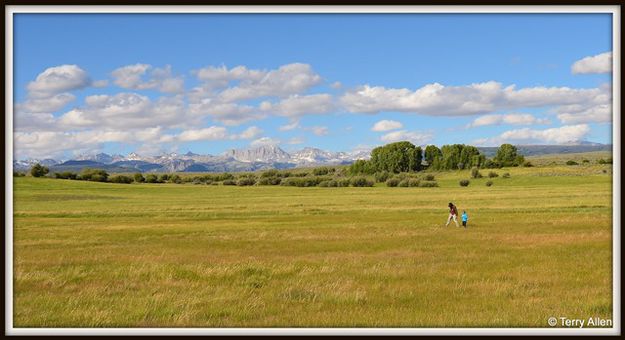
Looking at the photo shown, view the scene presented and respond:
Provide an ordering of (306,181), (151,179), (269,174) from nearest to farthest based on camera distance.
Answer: (306,181), (151,179), (269,174)

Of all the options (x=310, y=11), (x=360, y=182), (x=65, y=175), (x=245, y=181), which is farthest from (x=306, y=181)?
(x=310, y=11)

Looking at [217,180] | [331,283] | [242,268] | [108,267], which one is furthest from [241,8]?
[217,180]

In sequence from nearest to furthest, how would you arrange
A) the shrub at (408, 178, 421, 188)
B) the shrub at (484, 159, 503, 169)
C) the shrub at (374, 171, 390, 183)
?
1. the shrub at (408, 178, 421, 188)
2. the shrub at (374, 171, 390, 183)
3. the shrub at (484, 159, 503, 169)

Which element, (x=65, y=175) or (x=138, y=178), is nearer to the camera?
(x=65, y=175)

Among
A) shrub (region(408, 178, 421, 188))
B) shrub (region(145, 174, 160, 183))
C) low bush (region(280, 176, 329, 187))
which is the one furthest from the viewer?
shrub (region(145, 174, 160, 183))

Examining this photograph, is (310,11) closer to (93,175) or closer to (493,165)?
(93,175)

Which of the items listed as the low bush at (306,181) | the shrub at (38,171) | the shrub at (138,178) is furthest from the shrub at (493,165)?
the shrub at (38,171)

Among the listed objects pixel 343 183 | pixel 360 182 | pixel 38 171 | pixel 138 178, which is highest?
pixel 38 171

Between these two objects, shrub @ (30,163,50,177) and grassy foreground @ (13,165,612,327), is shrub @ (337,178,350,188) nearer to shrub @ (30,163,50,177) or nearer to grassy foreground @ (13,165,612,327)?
shrub @ (30,163,50,177)

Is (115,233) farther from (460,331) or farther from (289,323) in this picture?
Result: (460,331)

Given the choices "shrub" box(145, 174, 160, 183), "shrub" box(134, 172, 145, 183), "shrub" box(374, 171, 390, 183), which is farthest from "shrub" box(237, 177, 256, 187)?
"shrub" box(374, 171, 390, 183)

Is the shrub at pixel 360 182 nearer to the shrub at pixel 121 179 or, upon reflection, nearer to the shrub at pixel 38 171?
the shrub at pixel 121 179

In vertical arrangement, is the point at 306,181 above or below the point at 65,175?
below

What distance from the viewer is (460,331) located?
12727 mm
